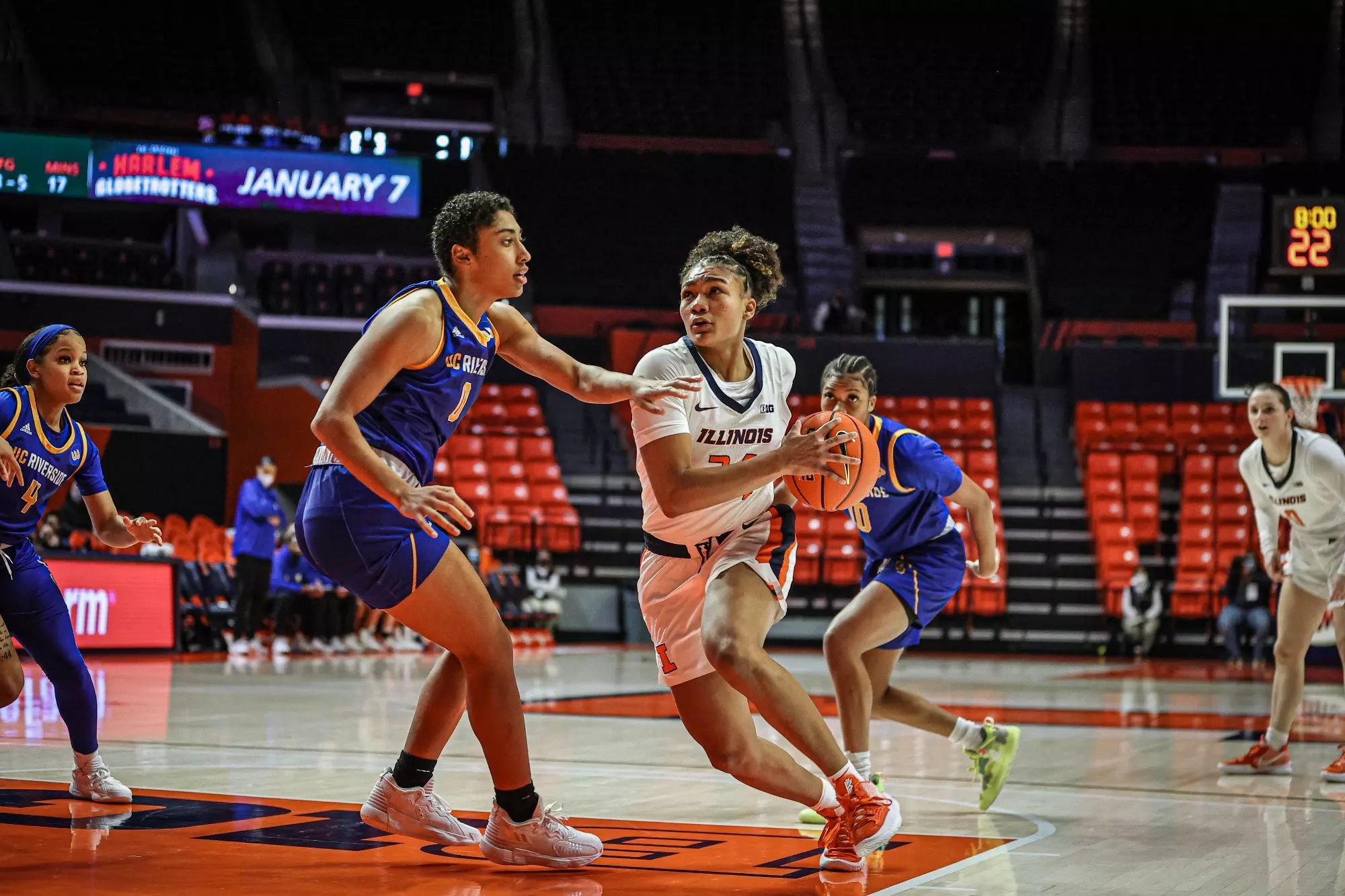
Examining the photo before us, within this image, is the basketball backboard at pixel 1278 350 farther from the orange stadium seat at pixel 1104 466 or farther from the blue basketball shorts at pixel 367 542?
the blue basketball shorts at pixel 367 542

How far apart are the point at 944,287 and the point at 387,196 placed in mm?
10318

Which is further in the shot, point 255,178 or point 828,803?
point 255,178

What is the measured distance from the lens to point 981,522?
5.26 m

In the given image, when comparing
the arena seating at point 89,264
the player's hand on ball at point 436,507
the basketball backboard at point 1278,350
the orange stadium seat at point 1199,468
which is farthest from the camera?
the arena seating at point 89,264

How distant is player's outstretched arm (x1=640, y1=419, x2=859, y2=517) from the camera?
3.45 metres

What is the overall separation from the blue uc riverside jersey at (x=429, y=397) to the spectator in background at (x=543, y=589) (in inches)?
531

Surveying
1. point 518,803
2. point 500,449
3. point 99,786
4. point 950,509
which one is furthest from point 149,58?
point 518,803

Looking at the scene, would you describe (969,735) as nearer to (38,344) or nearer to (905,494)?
(905,494)

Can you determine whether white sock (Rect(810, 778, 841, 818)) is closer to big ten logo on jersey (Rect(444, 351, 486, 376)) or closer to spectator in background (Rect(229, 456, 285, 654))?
big ten logo on jersey (Rect(444, 351, 486, 376))

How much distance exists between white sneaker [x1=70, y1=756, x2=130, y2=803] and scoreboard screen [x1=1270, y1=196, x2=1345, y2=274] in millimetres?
12508

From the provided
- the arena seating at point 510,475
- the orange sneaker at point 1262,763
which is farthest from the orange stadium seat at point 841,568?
the orange sneaker at point 1262,763

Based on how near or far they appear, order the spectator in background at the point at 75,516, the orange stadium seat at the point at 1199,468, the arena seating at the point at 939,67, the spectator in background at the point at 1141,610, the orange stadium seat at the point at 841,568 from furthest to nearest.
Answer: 1. the arena seating at the point at 939,67
2. the orange stadium seat at the point at 1199,468
3. the orange stadium seat at the point at 841,568
4. the spectator in background at the point at 1141,610
5. the spectator in background at the point at 75,516

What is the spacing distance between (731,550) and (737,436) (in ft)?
1.02

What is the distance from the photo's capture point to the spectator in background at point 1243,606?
16328 mm
